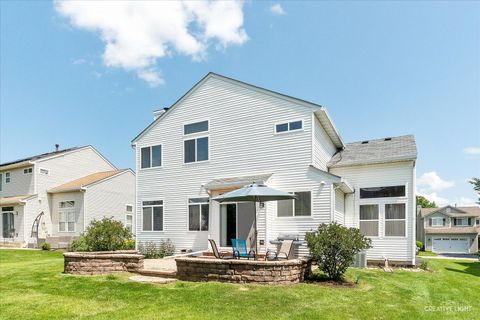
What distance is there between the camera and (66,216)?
26.6 meters

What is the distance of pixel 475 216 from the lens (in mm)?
47688

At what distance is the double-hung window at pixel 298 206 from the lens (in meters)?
13.9

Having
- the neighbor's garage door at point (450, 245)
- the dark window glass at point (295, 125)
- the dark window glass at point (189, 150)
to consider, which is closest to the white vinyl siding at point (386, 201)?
the dark window glass at point (295, 125)

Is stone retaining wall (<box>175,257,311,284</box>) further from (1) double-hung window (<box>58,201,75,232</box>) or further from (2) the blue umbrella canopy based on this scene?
(1) double-hung window (<box>58,201,75,232</box>)

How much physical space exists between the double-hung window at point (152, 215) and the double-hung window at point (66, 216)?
10.5m

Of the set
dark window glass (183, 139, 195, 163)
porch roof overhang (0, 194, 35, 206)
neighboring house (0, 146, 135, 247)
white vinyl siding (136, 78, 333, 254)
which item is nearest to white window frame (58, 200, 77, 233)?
neighboring house (0, 146, 135, 247)

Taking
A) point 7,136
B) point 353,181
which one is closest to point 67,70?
point 7,136

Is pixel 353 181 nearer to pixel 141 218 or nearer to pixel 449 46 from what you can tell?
pixel 449 46

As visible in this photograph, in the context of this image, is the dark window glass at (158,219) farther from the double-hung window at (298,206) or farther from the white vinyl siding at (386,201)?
the white vinyl siding at (386,201)

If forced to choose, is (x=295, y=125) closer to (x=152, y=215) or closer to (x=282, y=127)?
(x=282, y=127)

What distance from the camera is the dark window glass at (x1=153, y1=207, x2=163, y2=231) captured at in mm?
17766

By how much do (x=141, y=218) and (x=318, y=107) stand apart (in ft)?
34.5

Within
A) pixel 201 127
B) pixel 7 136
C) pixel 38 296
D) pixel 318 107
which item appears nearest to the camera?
pixel 38 296

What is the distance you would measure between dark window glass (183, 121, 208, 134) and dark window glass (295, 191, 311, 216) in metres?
5.73
